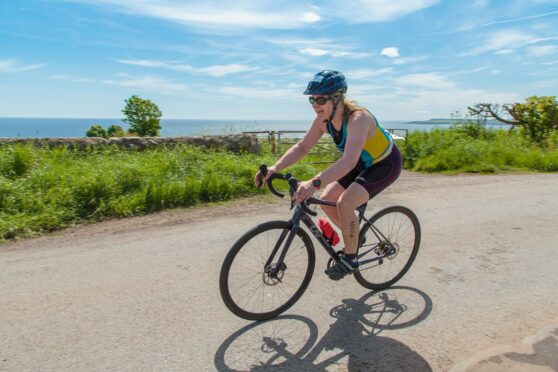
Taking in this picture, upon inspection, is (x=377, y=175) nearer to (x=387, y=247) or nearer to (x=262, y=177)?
(x=387, y=247)

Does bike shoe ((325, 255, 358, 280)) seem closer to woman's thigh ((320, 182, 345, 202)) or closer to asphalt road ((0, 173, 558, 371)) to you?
asphalt road ((0, 173, 558, 371))

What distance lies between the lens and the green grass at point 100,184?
21.3ft

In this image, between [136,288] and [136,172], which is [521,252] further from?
[136,172]

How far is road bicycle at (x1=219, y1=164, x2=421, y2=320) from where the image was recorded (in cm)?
336

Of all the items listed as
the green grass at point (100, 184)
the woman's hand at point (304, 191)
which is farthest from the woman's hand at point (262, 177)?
the green grass at point (100, 184)

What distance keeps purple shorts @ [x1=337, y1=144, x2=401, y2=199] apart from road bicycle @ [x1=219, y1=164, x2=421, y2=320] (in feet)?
0.81

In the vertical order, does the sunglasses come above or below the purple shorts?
above

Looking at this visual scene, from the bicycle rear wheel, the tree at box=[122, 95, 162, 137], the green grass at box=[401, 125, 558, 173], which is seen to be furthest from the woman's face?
the tree at box=[122, 95, 162, 137]

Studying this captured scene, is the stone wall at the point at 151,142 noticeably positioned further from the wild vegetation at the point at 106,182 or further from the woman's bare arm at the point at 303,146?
the woman's bare arm at the point at 303,146

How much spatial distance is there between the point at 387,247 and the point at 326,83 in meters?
1.86

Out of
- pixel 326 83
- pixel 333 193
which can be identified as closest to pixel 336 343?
pixel 333 193

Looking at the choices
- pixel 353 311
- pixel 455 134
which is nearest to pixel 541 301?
pixel 353 311

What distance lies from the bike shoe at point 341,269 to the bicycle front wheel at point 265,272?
0.63 feet

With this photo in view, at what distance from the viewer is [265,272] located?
3500 millimetres
